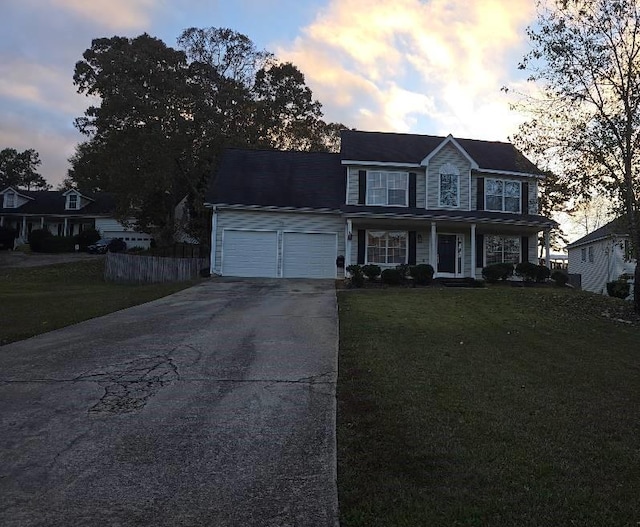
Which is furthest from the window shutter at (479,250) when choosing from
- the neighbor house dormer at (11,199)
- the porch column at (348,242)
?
the neighbor house dormer at (11,199)

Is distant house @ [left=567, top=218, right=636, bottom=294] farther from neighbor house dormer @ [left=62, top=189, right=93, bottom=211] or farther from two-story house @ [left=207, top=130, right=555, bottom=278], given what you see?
neighbor house dormer @ [left=62, top=189, right=93, bottom=211]

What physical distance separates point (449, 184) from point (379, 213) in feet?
13.2

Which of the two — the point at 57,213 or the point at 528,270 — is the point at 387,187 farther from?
the point at 57,213

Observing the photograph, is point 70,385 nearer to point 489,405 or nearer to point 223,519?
point 223,519

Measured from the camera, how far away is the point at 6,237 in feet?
128

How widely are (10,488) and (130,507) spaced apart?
986mm

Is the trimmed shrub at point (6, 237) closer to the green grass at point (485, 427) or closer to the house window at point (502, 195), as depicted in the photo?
the house window at point (502, 195)

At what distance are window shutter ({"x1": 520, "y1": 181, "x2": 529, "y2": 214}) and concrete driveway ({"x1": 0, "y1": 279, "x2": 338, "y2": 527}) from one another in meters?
17.4

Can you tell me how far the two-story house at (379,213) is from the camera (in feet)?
72.9

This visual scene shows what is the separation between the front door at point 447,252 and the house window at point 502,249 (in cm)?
153

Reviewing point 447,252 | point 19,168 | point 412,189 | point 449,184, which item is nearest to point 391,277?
point 447,252

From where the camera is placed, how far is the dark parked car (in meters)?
36.9

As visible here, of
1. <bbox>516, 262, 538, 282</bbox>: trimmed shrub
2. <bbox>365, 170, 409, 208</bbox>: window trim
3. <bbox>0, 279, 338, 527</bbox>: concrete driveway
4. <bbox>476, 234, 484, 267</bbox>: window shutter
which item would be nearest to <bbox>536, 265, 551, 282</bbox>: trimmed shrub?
<bbox>516, 262, 538, 282</bbox>: trimmed shrub

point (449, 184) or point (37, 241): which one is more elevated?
point (449, 184)
